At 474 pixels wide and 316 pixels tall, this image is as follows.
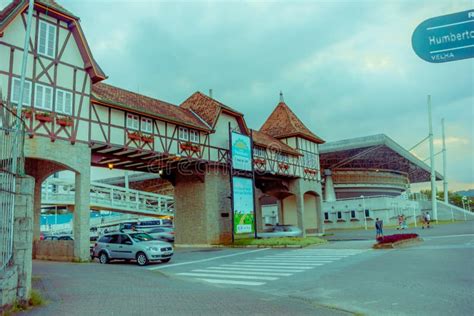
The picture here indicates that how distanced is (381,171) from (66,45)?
60.9 meters

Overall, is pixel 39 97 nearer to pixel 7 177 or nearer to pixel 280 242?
pixel 7 177

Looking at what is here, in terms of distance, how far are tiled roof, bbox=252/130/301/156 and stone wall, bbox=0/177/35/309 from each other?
26.4 meters

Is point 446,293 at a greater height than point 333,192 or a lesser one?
lesser

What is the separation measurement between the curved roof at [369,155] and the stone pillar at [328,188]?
7.25 feet

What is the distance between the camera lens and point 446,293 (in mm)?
9531

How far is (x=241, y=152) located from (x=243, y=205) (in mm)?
3934

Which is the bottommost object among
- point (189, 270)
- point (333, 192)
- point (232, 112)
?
point (189, 270)

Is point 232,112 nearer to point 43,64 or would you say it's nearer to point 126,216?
point 43,64

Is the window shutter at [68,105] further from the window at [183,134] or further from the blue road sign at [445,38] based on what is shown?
the blue road sign at [445,38]

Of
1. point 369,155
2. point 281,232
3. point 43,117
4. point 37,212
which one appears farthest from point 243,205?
point 369,155

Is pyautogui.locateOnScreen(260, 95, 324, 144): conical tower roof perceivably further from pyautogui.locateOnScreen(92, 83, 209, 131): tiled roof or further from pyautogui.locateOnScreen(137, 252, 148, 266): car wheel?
pyautogui.locateOnScreen(137, 252, 148, 266): car wheel

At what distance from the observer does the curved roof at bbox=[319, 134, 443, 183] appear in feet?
179

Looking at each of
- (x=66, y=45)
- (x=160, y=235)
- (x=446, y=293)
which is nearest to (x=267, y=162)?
(x=160, y=235)

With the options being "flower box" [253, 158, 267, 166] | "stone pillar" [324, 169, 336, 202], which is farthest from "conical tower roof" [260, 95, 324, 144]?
"stone pillar" [324, 169, 336, 202]
